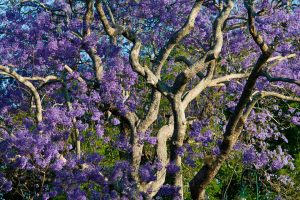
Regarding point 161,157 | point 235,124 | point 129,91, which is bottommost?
point 161,157

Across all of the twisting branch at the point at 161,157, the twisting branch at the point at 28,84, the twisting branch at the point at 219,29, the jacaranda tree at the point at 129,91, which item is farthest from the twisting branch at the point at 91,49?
the twisting branch at the point at 219,29

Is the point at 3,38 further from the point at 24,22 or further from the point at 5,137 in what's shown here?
the point at 5,137

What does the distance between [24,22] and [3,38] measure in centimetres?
58

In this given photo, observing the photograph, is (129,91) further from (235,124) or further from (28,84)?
(235,124)

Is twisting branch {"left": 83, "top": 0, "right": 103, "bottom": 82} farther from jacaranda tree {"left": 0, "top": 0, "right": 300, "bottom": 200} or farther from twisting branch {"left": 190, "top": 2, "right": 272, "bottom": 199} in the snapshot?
twisting branch {"left": 190, "top": 2, "right": 272, "bottom": 199}

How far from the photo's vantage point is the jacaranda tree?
894cm

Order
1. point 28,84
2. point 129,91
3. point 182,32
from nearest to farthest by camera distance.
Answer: point 182,32
point 28,84
point 129,91

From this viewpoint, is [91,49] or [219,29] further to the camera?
[91,49]

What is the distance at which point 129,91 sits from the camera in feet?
39.3

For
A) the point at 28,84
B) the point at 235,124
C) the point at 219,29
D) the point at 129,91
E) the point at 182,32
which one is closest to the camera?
the point at 235,124

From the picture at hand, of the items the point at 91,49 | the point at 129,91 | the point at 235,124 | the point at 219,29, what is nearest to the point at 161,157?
the point at 129,91

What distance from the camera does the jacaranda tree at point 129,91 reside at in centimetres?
894

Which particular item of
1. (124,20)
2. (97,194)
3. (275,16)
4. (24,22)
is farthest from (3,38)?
(275,16)

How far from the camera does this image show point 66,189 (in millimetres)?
9250
